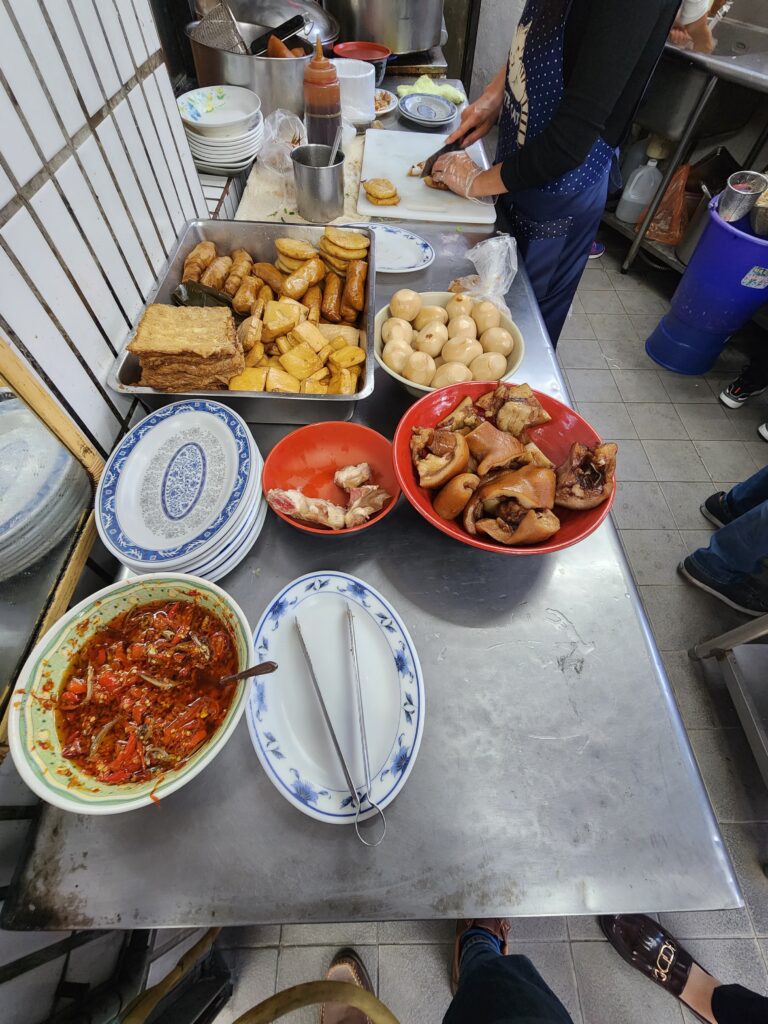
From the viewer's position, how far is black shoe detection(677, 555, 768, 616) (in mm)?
2625

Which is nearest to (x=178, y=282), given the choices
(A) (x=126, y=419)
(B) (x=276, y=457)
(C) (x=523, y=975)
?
(A) (x=126, y=419)

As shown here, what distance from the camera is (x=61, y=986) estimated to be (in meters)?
1.16

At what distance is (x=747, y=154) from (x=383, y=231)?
3.86m

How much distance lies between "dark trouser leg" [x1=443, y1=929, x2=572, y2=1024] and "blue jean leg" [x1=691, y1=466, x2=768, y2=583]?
2.05 m

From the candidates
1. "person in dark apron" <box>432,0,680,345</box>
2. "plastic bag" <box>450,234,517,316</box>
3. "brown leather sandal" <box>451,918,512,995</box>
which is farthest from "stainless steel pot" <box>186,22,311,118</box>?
"brown leather sandal" <box>451,918,512,995</box>

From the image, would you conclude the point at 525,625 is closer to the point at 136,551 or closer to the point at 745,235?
the point at 136,551

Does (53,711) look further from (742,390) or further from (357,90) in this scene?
(742,390)

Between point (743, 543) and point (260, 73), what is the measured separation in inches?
131

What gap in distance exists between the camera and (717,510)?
3000 mm

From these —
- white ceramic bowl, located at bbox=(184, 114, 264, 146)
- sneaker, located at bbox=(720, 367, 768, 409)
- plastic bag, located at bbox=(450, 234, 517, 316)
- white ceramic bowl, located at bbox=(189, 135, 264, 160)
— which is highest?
white ceramic bowl, located at bbox=(184, 114, 264, 146)

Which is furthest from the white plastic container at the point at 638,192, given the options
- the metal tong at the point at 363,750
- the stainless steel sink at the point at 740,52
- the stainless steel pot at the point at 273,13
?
the metal tong at the point at 363,750

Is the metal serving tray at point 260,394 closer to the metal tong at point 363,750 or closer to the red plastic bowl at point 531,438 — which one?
the red plastic bowl at point 531,438

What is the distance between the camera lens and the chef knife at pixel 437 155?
2379 millimetres

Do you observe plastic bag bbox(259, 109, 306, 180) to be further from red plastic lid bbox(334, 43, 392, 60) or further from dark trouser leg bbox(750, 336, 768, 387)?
dark trouser leg bbox(750, 336, 768, 387)
